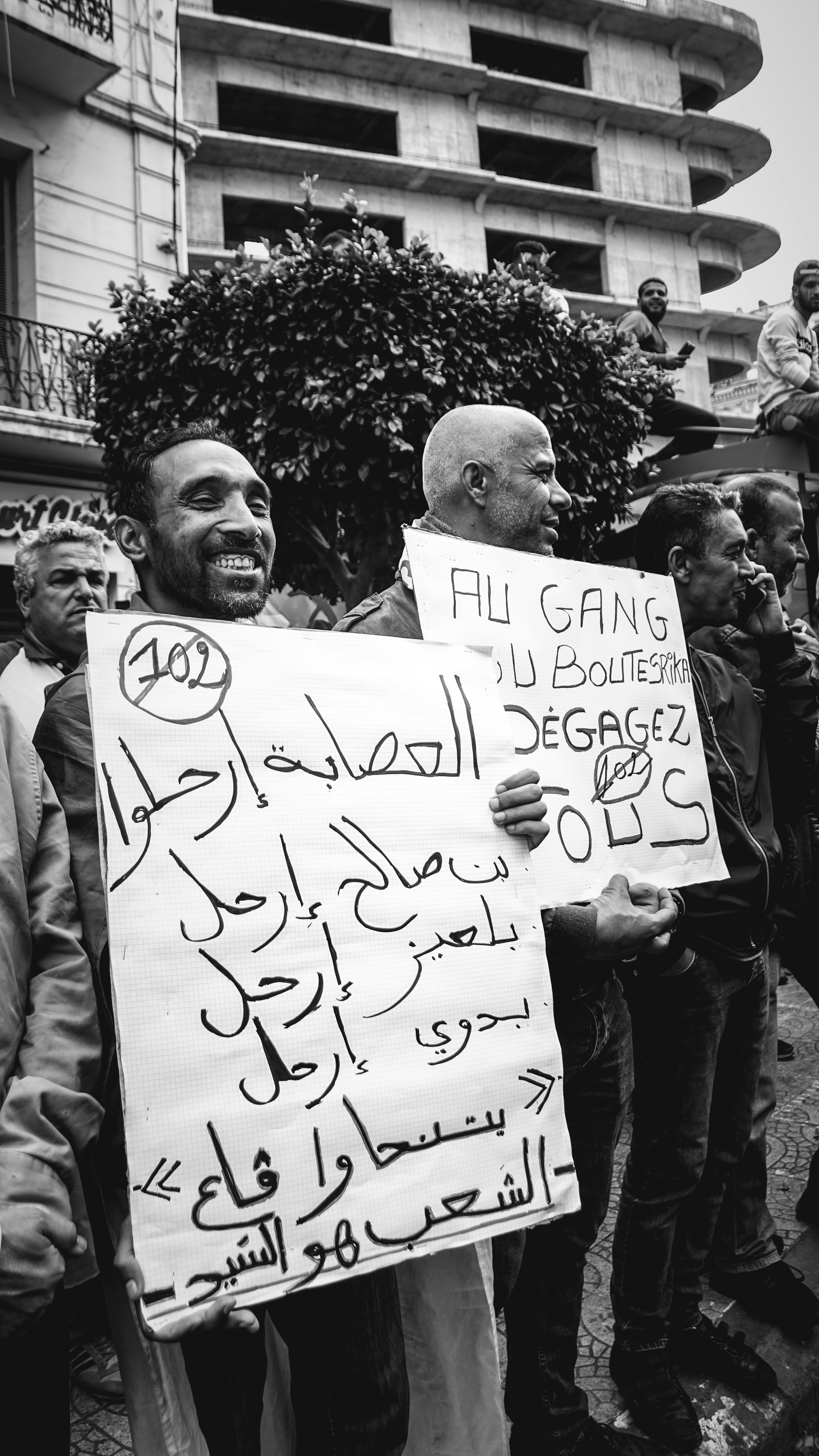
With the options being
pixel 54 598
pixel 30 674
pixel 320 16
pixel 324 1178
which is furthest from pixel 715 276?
pixel 324 1178

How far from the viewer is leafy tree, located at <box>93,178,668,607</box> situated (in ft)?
18.7

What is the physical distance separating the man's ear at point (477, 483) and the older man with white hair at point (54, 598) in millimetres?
1633

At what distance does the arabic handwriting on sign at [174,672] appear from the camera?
1.25 meters

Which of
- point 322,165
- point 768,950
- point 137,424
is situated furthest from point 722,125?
point 768,950

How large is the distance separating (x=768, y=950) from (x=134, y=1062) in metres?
1.99

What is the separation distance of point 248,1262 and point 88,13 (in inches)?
527

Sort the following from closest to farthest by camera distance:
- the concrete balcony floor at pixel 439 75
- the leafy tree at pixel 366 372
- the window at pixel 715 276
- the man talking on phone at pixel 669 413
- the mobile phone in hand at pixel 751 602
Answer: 1. the mobile phone in hand at pixel 751 602
2. the leafy tree at pixel 366 372
3. the man talking on phone at pixel 669 413
4. the concrete balcony floor at pixel 439 75
5. the window at pixel 715 276

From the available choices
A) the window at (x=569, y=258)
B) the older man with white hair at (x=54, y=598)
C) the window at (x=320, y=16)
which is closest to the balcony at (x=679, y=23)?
the window at (x=320, y=16)

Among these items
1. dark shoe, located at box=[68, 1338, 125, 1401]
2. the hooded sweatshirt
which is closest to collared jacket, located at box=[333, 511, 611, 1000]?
dark shoe, located at box=[68, 1338, 125, 1401]

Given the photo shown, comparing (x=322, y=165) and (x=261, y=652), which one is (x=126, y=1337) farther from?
(x=322, y=165)

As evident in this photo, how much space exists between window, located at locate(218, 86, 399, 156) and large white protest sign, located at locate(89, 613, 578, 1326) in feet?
90.3

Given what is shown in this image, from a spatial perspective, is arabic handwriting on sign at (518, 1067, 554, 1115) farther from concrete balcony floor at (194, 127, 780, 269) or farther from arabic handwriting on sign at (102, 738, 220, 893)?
concrete balcony floor at (194, 127, 780, 269)

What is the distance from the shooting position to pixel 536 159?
28.4 m

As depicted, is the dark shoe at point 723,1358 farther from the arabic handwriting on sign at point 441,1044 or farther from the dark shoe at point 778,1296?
the arabic handwriting on sign at point 441,1044
